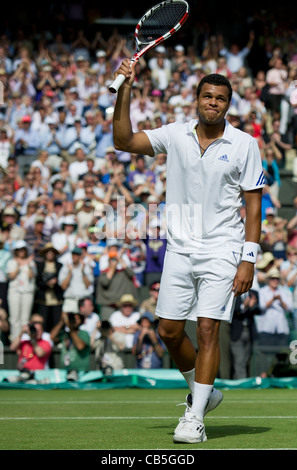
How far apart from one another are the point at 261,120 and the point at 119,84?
14521 millimetres

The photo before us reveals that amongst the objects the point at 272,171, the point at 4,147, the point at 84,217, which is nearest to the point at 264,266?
the point at 84,217

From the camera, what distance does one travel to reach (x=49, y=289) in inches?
608

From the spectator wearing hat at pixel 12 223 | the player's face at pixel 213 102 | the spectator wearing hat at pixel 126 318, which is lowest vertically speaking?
the spectator wearing hat at pixel 126 318

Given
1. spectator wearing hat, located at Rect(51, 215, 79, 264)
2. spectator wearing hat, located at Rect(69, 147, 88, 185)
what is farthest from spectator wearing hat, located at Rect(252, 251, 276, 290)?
spectator wearing hat, located at Rect(69, 147, 88, 185)

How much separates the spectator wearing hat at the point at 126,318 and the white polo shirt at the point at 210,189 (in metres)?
8.49

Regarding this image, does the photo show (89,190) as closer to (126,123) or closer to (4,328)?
(4,328)

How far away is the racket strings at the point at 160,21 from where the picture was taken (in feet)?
24.8

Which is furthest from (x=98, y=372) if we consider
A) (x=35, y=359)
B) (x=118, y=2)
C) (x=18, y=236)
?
(x=118, y=2)

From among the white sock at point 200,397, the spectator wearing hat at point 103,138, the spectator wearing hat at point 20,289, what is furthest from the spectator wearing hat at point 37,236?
the white sock at point 200,397

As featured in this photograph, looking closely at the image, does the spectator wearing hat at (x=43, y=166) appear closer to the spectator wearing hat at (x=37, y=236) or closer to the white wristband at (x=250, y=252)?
the spectator wearing hat at (x=37, y=236)

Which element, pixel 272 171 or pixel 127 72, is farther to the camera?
pixel 272 171

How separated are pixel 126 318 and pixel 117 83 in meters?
9.09

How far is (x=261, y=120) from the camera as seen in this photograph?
20.6m

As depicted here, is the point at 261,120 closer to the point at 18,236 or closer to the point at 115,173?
the point at 115,173
